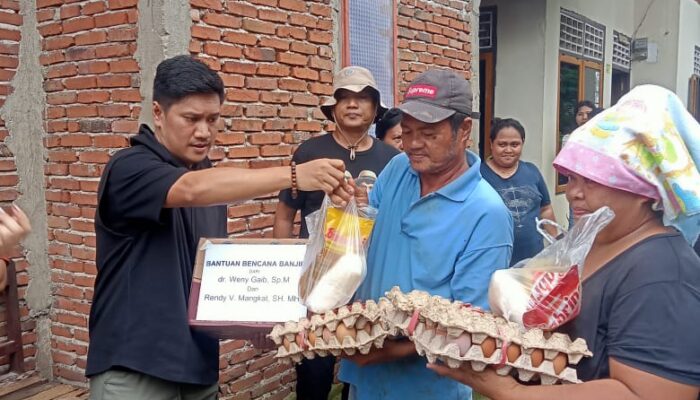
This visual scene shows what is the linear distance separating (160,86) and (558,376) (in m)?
1.48

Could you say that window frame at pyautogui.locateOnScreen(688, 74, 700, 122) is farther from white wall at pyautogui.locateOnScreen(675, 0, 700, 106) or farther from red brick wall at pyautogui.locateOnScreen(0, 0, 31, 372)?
red brick wall at pyautogui.locateOnScreen(0, 0, 31, 372)

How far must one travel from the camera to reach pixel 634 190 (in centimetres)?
138

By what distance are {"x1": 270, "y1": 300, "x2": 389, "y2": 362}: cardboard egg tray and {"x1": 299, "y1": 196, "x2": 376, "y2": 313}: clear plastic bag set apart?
0.08m

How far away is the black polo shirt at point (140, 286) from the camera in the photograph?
1858 mm

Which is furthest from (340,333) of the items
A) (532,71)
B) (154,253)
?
(532,71)

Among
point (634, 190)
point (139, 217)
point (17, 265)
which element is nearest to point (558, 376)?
point (634, 190)

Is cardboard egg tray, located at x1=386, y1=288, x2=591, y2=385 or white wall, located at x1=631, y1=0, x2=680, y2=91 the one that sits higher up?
white wall, located at x1=631, y1=0, x2=680, y2=91

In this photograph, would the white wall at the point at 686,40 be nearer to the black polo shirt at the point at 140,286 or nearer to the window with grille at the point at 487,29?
the window with grille at the point at 487,29

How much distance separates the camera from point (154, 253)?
6.28 feet

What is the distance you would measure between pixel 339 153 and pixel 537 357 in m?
2.12

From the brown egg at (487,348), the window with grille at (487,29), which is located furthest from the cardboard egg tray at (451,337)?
the window with grille at (487,29)

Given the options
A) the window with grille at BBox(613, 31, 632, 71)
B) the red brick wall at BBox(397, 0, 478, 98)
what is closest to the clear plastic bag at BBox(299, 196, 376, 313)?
the red brick wall at BBox(397, 0, 478, 98)

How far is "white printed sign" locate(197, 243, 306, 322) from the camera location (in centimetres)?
182

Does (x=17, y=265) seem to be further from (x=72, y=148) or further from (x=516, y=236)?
(x=516, y=236)
